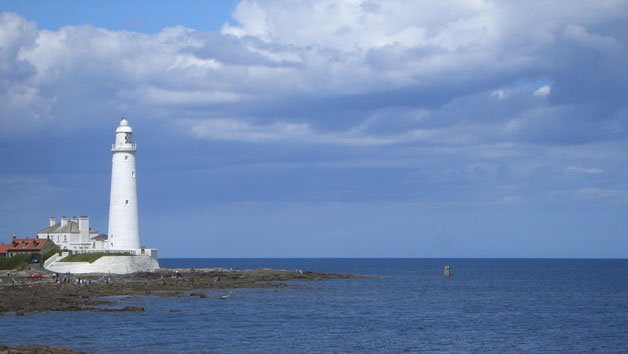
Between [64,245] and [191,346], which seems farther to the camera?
[64,245]

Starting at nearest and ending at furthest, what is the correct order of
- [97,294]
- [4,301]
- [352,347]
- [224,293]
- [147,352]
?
[147,352]
[352,347]
[4,301]
[97,294]
[224,293]

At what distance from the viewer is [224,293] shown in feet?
212

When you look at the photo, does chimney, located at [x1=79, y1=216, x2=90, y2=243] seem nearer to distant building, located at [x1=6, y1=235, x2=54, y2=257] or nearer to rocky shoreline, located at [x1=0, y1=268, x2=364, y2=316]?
distant building, located at [x1=6, y1=235, x2=54, y2=257]

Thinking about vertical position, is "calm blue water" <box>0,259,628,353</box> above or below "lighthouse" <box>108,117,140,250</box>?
below

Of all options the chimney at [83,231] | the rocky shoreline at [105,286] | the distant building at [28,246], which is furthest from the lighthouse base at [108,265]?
the chimney at [83,231]

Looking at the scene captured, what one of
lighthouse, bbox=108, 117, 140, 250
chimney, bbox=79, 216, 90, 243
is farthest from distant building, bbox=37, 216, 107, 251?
lighthouse, bbox=108, 117, 140, 250

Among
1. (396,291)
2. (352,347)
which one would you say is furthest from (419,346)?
(396,291)

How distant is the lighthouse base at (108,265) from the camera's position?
238 ft

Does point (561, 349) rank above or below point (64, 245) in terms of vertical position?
below

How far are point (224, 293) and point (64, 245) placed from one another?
27.3m

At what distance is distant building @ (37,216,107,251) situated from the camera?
81375mm

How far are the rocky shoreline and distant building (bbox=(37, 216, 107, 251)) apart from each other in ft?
31.3

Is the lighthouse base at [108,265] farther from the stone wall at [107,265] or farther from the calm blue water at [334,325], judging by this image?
the calm blue water at [334,325]

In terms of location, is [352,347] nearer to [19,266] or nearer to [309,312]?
[309,312]
